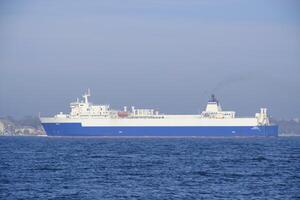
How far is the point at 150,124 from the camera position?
10181 cm

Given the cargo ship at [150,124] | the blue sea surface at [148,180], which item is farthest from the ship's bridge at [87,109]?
the blue sea surface at [148,180]

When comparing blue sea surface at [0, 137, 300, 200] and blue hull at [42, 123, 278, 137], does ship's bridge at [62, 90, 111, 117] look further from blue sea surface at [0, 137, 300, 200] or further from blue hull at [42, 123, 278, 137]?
blue sea surface at [0, 137, 300, 200]

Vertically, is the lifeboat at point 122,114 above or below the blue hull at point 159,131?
above

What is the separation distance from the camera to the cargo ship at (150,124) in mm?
101312

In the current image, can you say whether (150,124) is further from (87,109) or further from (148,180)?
(148,180)

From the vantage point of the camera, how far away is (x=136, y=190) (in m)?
27.0

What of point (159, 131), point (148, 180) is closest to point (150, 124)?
point (159, 131)

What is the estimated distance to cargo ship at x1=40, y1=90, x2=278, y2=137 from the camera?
10131 cm

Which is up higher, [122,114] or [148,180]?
[122,114]

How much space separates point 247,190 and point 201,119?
7489cm

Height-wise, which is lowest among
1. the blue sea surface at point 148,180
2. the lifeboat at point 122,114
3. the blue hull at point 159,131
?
the blue sea surface at point 148,180

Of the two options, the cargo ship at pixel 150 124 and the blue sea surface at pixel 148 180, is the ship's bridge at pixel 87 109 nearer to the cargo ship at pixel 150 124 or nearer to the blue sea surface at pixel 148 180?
the cargo ship at pixel 150 124

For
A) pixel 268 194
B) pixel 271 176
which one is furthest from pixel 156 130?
pixel 268 194

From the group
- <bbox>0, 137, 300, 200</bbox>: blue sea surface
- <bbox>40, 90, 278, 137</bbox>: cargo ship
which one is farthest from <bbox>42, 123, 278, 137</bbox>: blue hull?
<bbox>0, 137, 300, 200</bbox>: blue sea surface
